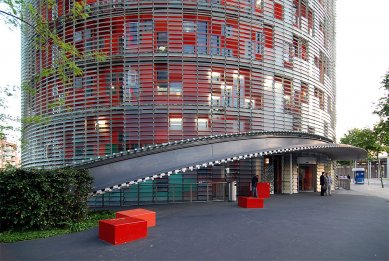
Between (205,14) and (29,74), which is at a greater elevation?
(205,14)

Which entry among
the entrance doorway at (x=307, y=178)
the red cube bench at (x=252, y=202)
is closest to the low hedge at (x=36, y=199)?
the red cube bench at (x=252, y=202)

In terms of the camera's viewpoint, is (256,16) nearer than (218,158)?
No

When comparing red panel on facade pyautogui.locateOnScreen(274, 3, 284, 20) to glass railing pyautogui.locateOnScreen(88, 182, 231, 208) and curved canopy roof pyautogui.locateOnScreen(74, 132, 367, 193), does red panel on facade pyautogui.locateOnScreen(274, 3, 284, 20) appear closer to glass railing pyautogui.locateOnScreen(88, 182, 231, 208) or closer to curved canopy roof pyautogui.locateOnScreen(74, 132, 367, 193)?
curved canopy roof pyautogui.locateOnScreen(74, 132, 367, 193)

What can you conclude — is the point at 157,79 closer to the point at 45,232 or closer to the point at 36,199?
the point at 36,199

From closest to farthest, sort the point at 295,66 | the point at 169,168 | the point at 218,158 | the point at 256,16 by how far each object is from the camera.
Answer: the point at 169,168 < the point at 218,158 < the point at 256,16 < the point at 295,66

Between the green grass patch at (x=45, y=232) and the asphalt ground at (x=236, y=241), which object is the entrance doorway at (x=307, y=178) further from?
the green grass patch at (x=45, y=232)

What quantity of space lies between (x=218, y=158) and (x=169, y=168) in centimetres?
263

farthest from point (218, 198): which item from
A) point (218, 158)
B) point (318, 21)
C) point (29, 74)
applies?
point (318, 21)

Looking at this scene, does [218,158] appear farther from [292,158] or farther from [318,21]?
[318,21]

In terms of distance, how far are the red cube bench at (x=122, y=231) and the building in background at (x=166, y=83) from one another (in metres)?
9.04

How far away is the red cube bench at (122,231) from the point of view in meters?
8.58

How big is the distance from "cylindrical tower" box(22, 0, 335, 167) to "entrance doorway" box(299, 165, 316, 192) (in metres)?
6.11

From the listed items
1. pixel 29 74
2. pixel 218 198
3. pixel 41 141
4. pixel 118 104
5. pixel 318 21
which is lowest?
pixel 218 198

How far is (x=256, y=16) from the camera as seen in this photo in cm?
2155
